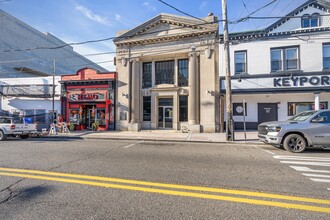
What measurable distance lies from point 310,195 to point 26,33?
39422 millimetres

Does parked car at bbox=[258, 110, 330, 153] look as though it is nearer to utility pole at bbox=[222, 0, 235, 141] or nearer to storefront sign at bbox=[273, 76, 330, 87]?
utility pole at bbox=[222, 0, 235, 141]

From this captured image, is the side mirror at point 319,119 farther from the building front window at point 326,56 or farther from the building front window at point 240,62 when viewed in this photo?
the building front window at point 326,56

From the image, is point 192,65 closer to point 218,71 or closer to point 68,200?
point 218,71

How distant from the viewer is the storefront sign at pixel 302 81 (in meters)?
13.3

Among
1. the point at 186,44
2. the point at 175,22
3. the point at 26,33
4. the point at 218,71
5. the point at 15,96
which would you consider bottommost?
the point at 15,96

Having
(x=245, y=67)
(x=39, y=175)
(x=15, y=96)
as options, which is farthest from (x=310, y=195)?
(x=15, y=96)

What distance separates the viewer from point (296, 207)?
3164 mm

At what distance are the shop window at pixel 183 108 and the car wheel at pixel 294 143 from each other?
9.88 metres

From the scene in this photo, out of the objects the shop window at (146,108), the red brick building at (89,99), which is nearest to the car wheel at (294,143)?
the shop window at (146,108)

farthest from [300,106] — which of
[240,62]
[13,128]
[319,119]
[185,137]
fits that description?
[13,128]

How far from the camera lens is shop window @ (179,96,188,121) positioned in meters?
17.3

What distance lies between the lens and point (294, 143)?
7.91m

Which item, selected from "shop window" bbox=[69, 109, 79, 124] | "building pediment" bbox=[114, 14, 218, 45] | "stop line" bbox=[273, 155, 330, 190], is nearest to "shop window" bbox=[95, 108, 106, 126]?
"shop window" bbox=[69, 109, 79, 124]

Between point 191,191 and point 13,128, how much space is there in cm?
1327
